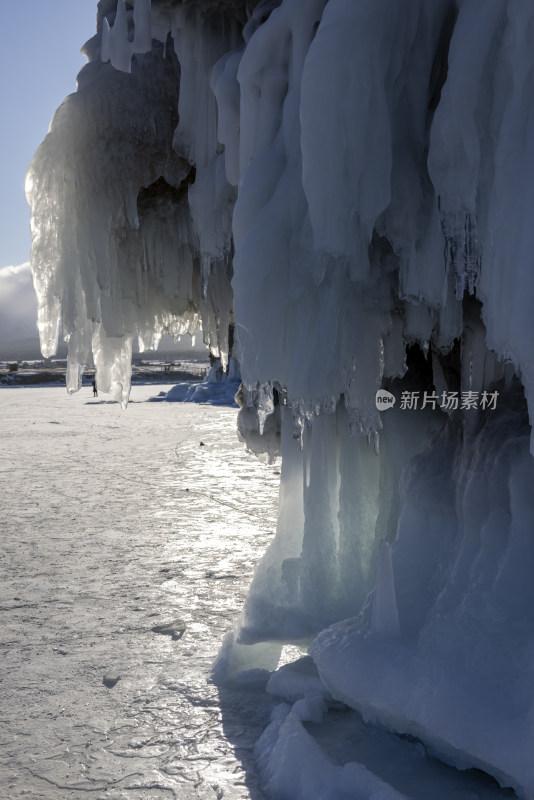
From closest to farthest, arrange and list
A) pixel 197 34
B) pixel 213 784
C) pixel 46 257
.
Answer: pixel 213 784, pixel 197 34, pixel 46 257

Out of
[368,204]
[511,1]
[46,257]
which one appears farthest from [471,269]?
[46,257]

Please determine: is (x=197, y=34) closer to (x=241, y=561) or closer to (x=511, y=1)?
(x=511, y=1)

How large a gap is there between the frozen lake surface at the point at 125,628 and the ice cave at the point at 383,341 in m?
0.25

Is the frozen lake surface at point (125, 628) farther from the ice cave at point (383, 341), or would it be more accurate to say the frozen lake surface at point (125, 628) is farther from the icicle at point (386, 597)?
the icicle at point (386, 597)

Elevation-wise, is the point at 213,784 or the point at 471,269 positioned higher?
the point at 471,269

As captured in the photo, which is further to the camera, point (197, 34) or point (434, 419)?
point (197, 34)

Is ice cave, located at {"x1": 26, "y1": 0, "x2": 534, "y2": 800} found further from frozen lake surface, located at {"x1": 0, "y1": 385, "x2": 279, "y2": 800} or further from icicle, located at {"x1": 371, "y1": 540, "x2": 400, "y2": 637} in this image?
frozen lake surface, located at {"x1": 0, "y1": 385, "x2": 279, "y2": 800}

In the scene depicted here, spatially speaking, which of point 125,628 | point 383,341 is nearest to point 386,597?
point 383,341

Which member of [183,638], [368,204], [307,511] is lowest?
→ [183,638]

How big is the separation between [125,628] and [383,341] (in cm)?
211

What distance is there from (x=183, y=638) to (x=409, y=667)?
1484mm

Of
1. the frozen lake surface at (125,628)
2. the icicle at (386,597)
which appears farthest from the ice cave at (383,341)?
the frozen lake surface at (125,628)

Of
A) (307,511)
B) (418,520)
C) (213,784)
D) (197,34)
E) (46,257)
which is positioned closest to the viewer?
(213,784)

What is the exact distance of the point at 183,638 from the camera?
352 centimetres
